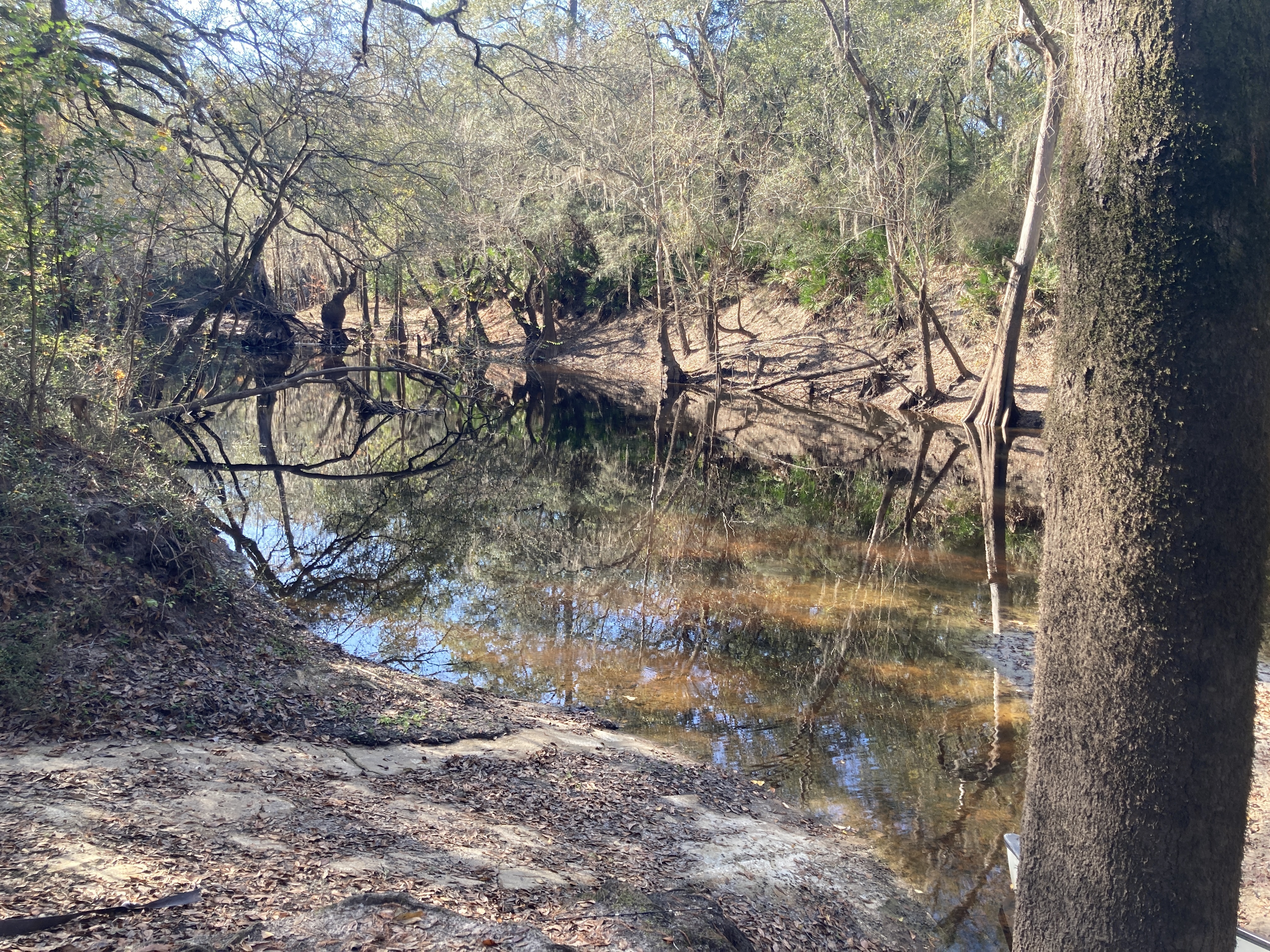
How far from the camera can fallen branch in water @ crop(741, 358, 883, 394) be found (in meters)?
32.1

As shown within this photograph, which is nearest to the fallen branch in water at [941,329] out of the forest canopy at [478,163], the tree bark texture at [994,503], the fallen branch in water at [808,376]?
the forest canopy at [478,163]

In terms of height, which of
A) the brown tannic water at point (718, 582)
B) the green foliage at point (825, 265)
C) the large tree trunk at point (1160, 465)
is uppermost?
the green foliage at point (825, 265)

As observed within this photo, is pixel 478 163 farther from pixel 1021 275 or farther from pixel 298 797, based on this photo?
pixel 298 797

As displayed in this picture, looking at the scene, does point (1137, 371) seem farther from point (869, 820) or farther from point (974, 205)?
point (974, 205)

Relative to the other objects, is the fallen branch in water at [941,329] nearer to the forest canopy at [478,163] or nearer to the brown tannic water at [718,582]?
the forest canopy at [478,163]

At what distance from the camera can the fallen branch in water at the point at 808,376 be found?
32094 mm

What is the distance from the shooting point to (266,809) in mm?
4977

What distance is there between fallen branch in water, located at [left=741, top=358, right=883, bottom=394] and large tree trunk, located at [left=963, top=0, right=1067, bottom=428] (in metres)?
6.05

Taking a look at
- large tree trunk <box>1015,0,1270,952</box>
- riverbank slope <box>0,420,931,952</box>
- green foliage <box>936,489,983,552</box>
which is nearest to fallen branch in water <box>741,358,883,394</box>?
green foliage <box>936,489,983,552</box>

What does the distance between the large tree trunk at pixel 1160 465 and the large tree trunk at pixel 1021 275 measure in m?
19.7

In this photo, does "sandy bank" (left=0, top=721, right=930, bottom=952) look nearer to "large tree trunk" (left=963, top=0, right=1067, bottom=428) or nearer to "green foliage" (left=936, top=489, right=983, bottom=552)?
"green foliage" (left=936, top=489, right=983, bottom=552)

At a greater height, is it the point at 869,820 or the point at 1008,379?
the point at 1008,379

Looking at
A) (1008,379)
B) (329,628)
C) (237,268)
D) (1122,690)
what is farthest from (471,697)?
(1008,379)

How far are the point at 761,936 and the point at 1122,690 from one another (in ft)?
8.41
